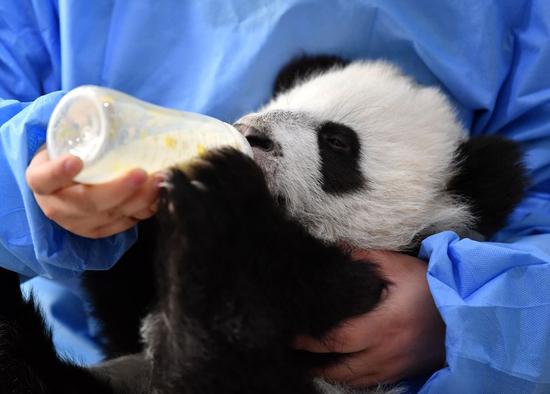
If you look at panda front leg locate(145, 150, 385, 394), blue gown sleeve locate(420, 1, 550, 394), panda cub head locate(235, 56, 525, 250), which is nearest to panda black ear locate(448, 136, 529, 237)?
panda cub head locate(235, 56, 525, 250)

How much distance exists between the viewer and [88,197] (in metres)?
0.83

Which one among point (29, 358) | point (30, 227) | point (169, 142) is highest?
point (169, 142)

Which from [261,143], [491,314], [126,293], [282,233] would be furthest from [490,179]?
[126,293]

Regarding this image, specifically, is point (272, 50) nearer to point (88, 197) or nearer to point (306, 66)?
point (306, 66)

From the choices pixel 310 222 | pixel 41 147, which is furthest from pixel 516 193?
pixel 41 147

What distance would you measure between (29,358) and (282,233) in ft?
1.98

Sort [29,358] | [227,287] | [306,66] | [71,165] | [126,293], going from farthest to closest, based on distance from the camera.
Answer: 1. [306,66]
2. [126,293]
3. [29,358]
4. [227,287]
5. [71,165]

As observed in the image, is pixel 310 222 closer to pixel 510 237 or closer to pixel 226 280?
pixel 226 280

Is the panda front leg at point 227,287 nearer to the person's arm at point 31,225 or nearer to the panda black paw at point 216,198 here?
the panda black paw at point 216,198

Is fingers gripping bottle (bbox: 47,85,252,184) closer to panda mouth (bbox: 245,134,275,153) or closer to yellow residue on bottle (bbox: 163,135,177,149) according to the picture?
yellow residue on bottle (bbox: 163,135,177,149)

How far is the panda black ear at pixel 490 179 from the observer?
1335mm

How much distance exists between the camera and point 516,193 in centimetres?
134

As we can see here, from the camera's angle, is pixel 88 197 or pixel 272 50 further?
pixel 272 50

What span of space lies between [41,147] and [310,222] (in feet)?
1.84
